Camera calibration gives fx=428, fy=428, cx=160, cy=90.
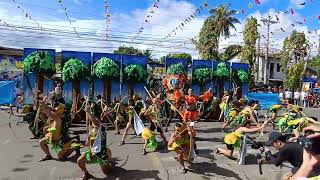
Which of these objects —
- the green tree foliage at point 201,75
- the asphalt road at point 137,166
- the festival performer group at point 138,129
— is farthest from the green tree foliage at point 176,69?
the asphalt road at point 137,166

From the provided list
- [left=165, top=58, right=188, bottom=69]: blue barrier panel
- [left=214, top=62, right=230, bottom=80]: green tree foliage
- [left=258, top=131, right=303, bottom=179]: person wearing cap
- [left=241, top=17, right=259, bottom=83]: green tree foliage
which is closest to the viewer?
[left=258, top=131, right=303, bottom=179]: person wearing cap

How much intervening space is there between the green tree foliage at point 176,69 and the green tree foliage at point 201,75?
73 centimetres

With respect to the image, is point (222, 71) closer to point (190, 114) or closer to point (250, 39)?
point (190, 114)

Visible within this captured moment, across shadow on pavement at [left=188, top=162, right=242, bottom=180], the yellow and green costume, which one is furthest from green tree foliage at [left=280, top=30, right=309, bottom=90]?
Answer: shadow on pavement at [left=188, top=162, right=242, bottom=180]

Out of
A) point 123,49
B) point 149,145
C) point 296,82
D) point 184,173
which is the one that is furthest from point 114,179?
point 123,49

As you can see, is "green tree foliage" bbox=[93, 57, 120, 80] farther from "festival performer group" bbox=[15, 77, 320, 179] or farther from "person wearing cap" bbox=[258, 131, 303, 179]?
"person wearing cap" bbox=[258, 131, 303, 179]

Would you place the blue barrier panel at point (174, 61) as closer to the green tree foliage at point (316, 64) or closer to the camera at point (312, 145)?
the camera at point (312, 145)

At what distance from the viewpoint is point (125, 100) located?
61.6ft

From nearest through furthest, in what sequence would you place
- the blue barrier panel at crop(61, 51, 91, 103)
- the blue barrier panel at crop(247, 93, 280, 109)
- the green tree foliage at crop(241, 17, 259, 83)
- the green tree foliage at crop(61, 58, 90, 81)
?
the green tree foliage at crop(61, 58, 90, 81) < the blue barrier panel at crop(61, 51, 91, 103) < the blue barrier panel at crop(247, 93, 280, 109) < the green tree foliage at crop(241, 17, 259, 83)

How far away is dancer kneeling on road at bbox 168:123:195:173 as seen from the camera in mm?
10031

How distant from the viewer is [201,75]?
20.2 meters

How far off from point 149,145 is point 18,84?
14386mm

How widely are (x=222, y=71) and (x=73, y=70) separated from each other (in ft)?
23.3

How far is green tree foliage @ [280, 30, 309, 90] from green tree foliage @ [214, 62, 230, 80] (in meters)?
17.0
